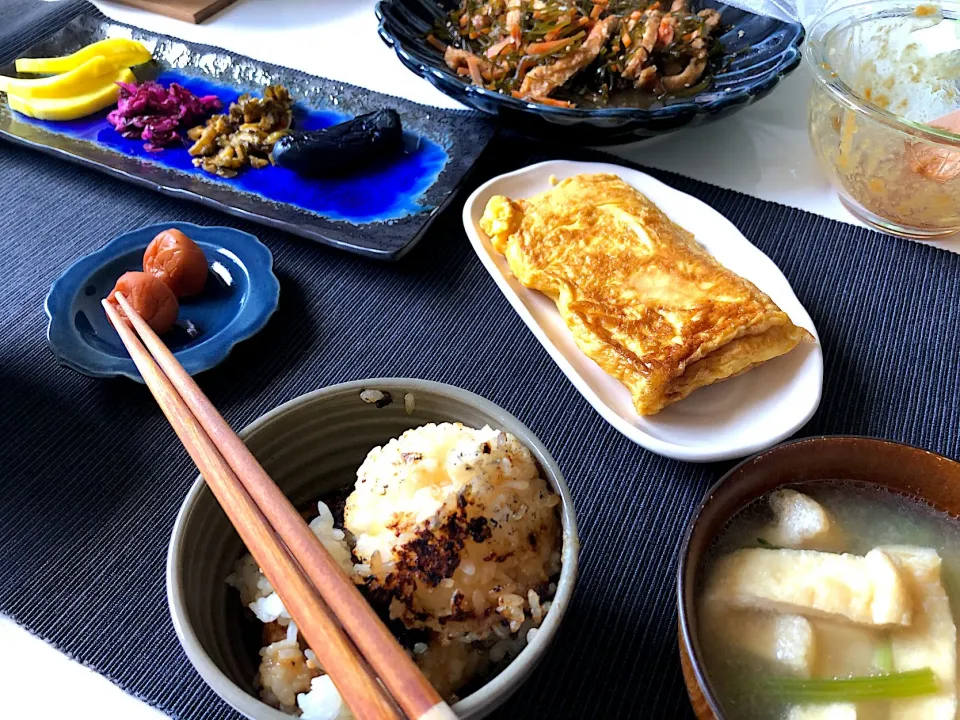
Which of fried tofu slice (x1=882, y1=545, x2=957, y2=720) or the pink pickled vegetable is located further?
the pink pickled vegetable

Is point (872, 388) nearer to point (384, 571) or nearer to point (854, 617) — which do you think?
point (854, 617)

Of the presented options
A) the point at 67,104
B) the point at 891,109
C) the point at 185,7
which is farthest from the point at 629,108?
the point at 185,7

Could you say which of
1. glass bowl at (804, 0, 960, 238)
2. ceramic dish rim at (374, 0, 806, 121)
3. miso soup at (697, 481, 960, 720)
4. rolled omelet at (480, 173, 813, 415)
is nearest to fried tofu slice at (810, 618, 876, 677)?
miso soup at (697, 481, 960, 720)

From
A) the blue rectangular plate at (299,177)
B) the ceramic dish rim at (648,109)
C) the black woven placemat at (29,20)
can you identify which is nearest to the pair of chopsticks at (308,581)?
the blue rectangular plate at (299,177)

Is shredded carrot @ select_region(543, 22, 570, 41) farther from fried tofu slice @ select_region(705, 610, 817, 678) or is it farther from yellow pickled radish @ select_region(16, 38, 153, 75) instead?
fried tofu slice @ select_region(705, 610, 817, 678)

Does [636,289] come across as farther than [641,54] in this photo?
No

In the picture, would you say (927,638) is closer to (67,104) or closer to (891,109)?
(891,109)
